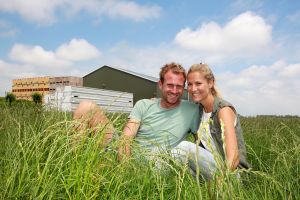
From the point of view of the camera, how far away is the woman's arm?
103 inches

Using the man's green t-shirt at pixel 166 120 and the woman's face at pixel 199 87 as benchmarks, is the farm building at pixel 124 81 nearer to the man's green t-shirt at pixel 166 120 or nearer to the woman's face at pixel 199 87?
the man's green t-shirt at pixel 166 120

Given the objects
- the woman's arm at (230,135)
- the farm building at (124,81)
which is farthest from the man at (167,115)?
the farm building at (124,81)

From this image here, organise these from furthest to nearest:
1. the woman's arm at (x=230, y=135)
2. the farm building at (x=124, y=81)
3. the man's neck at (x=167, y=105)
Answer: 1. the farm building at (x=124, y=81)
2. the man's neck at (x=167, y=105)
3. the woman's arm at (x=230, y=135)

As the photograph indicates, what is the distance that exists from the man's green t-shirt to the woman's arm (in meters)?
0.51

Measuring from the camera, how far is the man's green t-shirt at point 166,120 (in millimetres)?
3363

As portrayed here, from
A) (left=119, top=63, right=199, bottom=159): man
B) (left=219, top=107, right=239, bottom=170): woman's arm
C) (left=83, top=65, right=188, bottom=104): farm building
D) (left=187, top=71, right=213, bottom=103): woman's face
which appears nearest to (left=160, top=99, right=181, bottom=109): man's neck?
(left=119, top=63, right=199, bottom=159): man

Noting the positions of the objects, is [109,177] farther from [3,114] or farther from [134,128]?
[3,114]

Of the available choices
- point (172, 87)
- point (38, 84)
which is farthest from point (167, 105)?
point (38, 84)

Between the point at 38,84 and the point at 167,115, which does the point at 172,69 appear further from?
the point at 38,84

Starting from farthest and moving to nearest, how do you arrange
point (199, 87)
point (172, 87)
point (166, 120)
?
point (166, 120) < point (172, 87) < point (199, 87)

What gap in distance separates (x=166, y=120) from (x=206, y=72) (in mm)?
624

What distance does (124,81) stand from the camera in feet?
81.9

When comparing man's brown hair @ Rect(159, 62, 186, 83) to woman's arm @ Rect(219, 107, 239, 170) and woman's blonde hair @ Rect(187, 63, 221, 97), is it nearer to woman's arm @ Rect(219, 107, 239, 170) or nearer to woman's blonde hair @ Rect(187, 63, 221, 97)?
woman's blonde hair @ Rect(187, 63, 221, 97)

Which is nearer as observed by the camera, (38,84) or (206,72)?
(206,72)
